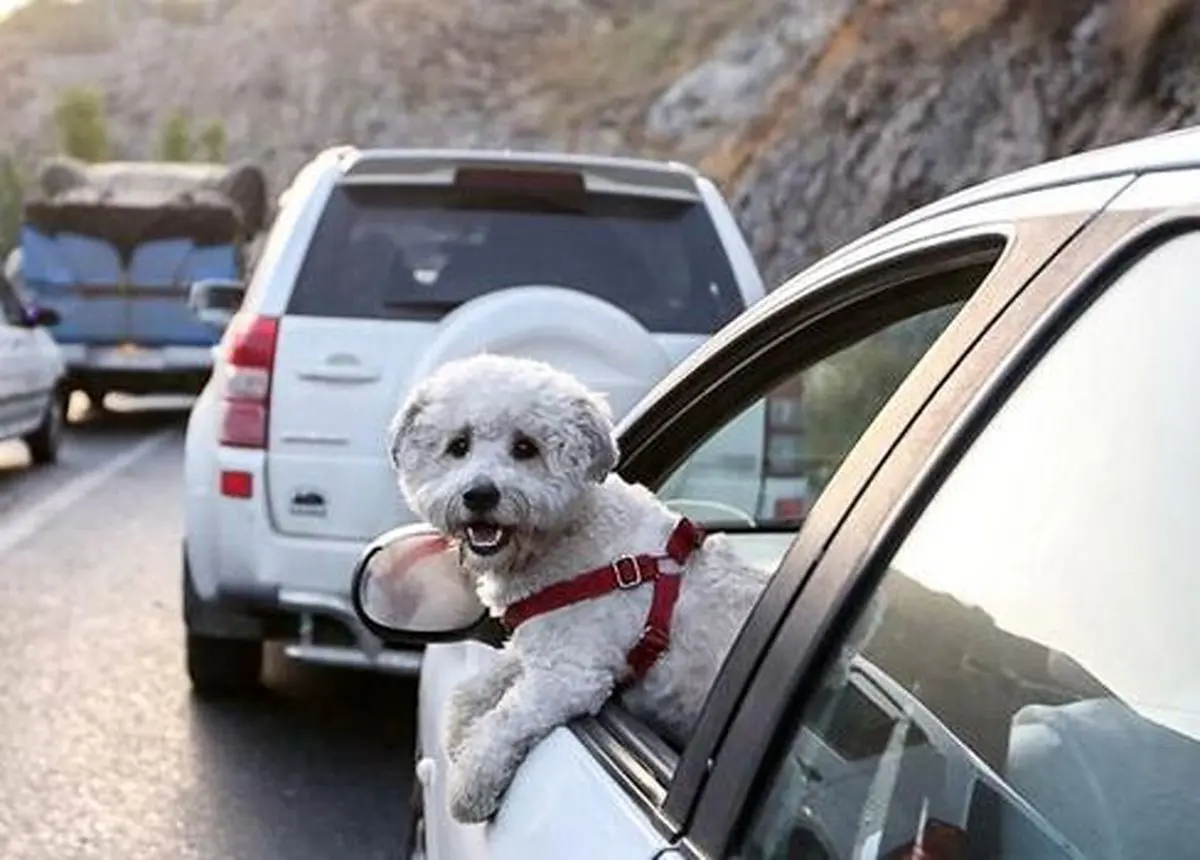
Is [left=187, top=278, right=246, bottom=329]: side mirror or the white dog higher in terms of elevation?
the white dog

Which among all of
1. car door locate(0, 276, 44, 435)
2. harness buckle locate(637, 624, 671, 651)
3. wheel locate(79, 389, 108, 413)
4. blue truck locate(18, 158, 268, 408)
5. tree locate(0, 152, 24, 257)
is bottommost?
tree locate(0, 152, 24, 257)

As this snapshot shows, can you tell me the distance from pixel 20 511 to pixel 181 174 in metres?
13.5

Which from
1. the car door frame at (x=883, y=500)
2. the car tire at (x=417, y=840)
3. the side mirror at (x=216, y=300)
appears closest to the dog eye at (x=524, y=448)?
the car tire at (x=417, y=840)

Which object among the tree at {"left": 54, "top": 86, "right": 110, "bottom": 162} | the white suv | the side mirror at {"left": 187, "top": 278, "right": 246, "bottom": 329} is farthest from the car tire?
the tree at {"left": 54, "top": 86, "right": 110, "bottom": 162}

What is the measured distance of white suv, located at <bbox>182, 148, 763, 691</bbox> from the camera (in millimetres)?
7387

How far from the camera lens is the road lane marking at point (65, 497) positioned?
12.8 m

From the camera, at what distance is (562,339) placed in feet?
23.3

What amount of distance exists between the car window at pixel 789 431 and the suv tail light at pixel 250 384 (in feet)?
7.83

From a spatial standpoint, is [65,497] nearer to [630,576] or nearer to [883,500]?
[630,576]

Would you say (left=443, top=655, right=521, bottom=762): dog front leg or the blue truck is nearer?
(left=443, top=655, right=521, bottom=762): dog front leg

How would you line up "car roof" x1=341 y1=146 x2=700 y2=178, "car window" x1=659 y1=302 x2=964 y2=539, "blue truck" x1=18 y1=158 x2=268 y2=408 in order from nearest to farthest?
"car window" x1=659 y1=302 x2=964 y2=539, "car roof" x1=341 y1=146 x2=700 y2=178, "blue truck" x1=18 y1=158 x2=268 y2=408

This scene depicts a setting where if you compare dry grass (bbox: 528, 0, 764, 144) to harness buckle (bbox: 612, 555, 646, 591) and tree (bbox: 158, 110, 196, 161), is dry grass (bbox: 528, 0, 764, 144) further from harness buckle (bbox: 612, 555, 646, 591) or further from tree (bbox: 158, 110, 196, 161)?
harness buckle (bbox: 612, 555, 646, 591)

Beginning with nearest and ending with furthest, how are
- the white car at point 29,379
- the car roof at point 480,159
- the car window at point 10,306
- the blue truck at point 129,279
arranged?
the car roof at point 480,159 < the white car at point 29,379 < the car window at point 10,306 < the blue truck at point 129,279

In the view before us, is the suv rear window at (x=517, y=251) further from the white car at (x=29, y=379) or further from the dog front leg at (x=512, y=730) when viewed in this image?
the white car at (x=29, y=379)
